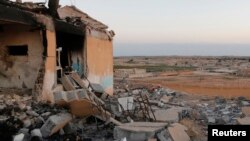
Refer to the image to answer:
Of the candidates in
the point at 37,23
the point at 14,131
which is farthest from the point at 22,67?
the point at 14,131

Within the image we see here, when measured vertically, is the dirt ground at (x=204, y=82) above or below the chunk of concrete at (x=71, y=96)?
below

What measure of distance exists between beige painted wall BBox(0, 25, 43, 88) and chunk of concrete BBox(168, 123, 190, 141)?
14.3 feet

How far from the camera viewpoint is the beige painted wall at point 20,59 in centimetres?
1175

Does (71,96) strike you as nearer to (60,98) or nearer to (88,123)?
(60,98)

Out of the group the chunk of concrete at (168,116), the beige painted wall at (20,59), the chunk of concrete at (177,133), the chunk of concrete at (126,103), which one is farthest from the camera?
the chunk of concrete at (126,103)

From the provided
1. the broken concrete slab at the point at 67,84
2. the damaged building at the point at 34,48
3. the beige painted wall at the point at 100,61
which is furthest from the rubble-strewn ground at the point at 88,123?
the beige painted wall at the point at 100,61

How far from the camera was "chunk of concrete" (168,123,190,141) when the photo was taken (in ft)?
30.8

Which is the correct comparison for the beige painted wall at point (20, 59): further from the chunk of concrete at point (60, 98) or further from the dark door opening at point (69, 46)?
the dark door opening at point (69, 46)

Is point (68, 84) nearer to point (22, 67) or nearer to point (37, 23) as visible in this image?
point (22, 67)

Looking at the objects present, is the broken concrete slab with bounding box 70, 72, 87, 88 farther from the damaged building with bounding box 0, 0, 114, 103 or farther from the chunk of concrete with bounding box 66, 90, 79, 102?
the chunk of concrete with bounding box 66, 90, 79, 102

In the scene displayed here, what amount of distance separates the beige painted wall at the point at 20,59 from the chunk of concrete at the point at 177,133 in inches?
172

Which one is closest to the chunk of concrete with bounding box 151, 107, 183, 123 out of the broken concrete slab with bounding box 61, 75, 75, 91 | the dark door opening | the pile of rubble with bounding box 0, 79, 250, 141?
the pile of rubble with bounding box 0, 79, 250, 141

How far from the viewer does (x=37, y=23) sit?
36.7 feet

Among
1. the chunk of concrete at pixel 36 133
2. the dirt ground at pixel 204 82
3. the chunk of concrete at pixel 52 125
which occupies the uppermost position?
the chunk of concrete at pixel 52 125
